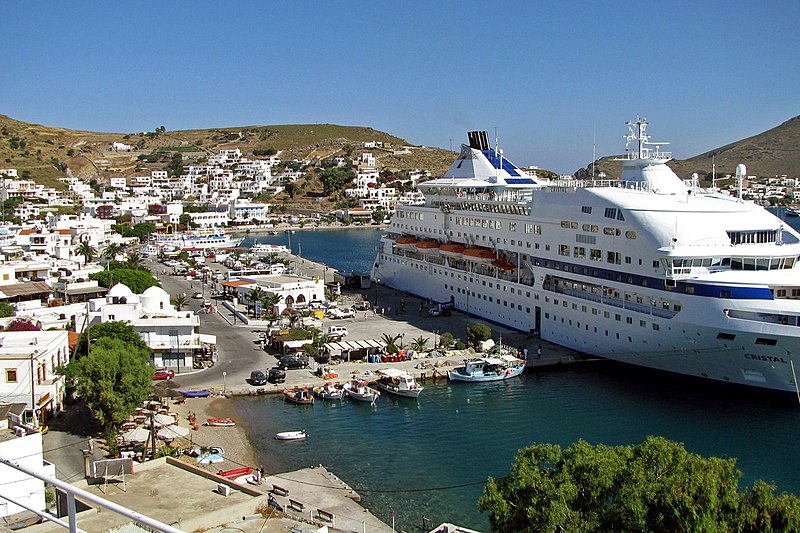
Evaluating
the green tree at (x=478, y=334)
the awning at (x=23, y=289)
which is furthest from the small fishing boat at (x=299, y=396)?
the awning at (x=23, y=289)

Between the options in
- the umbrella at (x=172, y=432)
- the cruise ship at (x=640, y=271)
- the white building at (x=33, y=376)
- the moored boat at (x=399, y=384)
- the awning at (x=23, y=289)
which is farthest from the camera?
the awning at (x=23, y=289)

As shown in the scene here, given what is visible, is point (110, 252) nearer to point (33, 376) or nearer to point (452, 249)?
point (452, 249)

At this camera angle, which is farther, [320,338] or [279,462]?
[320,338]

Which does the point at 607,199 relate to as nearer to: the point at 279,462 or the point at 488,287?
the point at 488,287

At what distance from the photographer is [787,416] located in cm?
2330

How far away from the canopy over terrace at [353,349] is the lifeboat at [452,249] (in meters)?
9.18

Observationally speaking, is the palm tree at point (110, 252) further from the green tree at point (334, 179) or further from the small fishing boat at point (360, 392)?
the green tree at point (334, 179)

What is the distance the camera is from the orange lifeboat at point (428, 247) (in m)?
43.1

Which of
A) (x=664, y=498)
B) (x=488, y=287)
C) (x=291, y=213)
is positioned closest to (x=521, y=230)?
(x=488, y=287)

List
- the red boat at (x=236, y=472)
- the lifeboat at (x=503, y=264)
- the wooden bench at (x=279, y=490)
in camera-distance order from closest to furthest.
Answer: the wooden bench at (x=279, y=490), the red boat at (x=236, y=472), the lifeboat at (x=503, y=264)

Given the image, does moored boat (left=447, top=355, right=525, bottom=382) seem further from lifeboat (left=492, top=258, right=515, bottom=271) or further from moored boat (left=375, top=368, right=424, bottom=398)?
lifeboat (left=492, top=258, right=515, bottom=271)

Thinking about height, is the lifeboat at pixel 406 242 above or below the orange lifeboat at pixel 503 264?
above

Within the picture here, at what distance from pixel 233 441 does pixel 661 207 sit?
16.6 metres

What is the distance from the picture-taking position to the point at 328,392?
26734 mm
